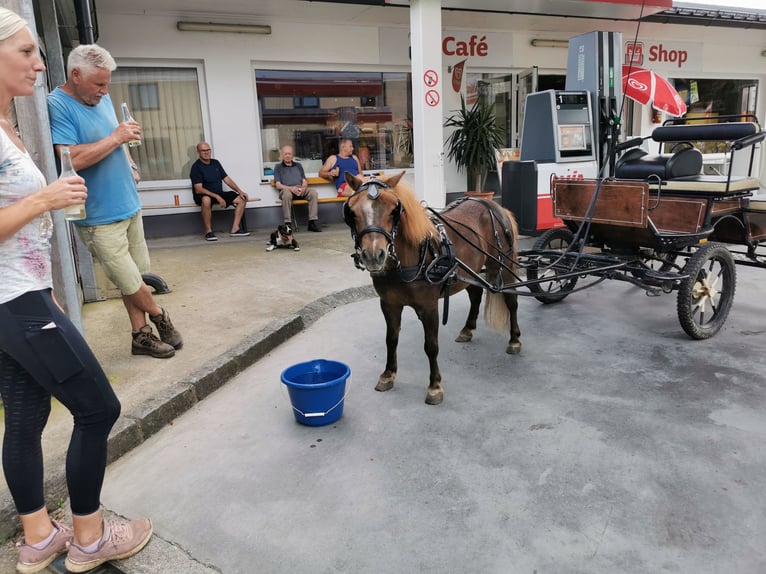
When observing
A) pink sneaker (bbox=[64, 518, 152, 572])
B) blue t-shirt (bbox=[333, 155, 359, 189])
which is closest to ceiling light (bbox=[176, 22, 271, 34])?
blue t-shirt (bbox=[333, 155, 359, 189])

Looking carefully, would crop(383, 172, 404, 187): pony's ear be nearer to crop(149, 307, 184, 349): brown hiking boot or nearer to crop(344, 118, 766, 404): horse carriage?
crop(344, 118, 766, 404): horse carriage

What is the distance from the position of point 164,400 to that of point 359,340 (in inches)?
71.4

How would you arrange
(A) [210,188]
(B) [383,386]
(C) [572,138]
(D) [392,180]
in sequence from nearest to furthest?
(D) [392,180] → (B) [383,386] → (C) [572,138] → (A) [210,188]

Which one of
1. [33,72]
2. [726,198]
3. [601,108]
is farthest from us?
[601,108]

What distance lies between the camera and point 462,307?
5.72 meters

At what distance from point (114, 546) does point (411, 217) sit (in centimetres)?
214

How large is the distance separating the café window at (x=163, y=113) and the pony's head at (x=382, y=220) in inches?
289

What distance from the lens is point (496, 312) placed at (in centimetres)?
434

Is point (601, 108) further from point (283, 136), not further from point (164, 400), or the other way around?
point (164, 400)

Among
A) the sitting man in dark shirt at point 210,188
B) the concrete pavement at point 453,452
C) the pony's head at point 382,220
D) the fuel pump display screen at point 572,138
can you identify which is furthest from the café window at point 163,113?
the pony's head at point 382,220

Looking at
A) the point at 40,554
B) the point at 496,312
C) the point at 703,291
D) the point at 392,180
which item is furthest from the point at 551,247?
the point at 40,554

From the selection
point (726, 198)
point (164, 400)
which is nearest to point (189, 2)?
point (164, 400)

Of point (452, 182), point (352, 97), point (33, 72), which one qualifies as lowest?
point (452, 182)

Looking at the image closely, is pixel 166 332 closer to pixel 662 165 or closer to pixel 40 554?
pixel 40 554
